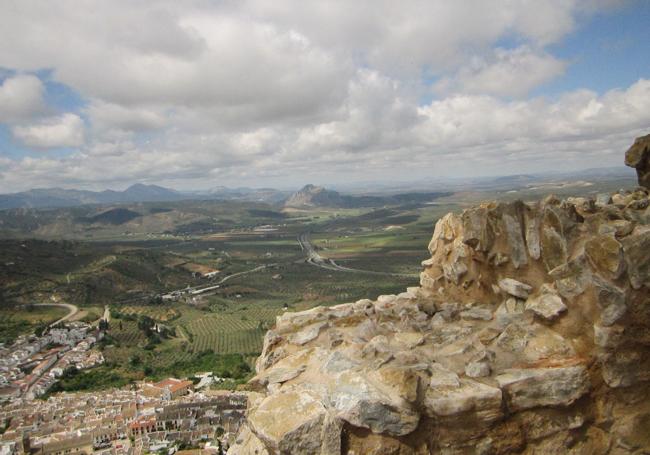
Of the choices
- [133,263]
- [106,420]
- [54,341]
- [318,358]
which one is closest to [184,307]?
[54,341]

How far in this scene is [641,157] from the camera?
1520 centimetres

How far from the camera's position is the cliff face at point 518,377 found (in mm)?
9578

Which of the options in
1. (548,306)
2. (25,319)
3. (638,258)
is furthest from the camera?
(25,319)

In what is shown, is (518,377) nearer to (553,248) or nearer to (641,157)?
(553,248)

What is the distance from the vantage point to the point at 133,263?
182 m

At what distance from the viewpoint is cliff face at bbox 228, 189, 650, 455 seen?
9578mm

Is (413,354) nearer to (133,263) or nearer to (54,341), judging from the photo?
(54,341)

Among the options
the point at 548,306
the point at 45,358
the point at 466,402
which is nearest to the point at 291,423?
the point at 466,402

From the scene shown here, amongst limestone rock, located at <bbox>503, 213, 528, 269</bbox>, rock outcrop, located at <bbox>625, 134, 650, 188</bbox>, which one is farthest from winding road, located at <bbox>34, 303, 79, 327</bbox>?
rock outcrop, located at <bbox>625, 134, 650, 188</bbox>

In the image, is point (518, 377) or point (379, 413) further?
point (518, 377)

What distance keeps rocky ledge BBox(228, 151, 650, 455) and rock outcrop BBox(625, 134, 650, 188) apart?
258 cm

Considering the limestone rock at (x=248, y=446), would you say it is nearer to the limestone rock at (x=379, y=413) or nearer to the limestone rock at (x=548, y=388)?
the limestone rock at (x=379, y=413)

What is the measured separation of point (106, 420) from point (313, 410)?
5829 centimetres

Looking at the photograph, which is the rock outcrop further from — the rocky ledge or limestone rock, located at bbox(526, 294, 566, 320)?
limestone rock, located at bbox(526, 294, 566, 320)
